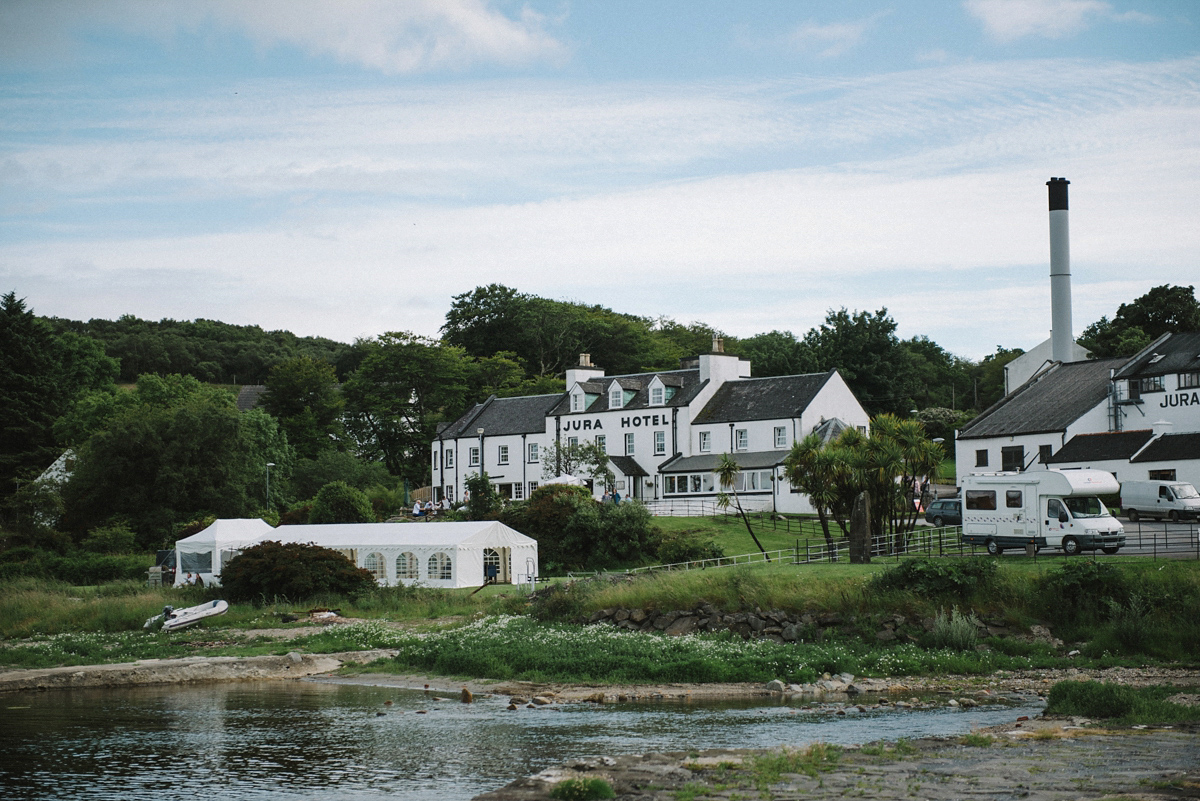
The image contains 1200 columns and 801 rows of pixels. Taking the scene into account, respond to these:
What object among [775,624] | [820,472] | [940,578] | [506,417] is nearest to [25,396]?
[506,417]

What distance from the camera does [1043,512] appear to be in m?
34.9

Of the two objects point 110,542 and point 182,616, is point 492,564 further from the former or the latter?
point 110,542

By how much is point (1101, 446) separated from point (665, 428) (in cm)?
2666

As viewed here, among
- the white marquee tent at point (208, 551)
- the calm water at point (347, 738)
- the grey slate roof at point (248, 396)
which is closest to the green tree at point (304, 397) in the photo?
the grey slate roof at point (248, 396)

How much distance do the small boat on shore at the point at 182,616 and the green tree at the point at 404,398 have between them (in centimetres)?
5198


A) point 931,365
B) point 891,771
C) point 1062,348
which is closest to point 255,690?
point 891,771

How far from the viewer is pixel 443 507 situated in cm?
6875

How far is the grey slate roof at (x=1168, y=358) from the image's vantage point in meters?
51.4

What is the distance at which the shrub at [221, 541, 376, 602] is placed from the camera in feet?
131

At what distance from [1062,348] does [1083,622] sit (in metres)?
40.3

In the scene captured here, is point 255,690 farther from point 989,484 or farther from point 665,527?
point 665,527

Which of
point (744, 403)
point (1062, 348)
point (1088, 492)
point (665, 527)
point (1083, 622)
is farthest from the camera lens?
point (744, 403)

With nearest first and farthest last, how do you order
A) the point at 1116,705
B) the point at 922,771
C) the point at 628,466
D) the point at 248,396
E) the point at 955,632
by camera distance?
the point at 922,771
the point at 1116,705
the point at 955,632
the point at 628,466
the point at 248,396

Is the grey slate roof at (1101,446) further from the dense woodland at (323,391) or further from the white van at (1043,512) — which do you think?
the dense woodland at (323,391)
